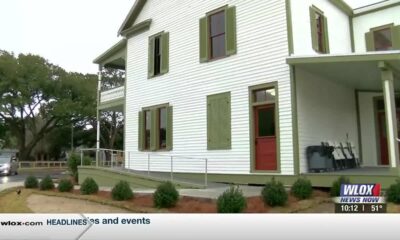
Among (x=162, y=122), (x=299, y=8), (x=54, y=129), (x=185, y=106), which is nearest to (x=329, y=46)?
(x=299, y=8)

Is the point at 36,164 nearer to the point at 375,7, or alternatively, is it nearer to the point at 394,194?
the point at 394,194

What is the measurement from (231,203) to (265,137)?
551 centimetres

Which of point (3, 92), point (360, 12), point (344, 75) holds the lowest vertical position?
point (3, 92)

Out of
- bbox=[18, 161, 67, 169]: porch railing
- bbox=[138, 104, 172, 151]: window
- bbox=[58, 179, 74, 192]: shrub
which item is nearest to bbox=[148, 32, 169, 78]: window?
bbox=[138, 104, 172, 151]: window

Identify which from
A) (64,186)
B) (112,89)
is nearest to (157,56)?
(112,89)

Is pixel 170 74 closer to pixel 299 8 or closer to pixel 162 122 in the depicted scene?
pixel 162 122

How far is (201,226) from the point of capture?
411 centimetres

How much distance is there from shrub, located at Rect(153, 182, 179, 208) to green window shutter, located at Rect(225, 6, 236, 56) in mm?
5713

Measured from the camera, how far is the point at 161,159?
1395cm

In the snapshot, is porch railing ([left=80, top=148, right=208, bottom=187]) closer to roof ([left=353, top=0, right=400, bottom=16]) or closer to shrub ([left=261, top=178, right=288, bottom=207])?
shrub ([left=261, top=178, right=288, bottom=207])

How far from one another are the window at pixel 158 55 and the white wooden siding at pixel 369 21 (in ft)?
20.9

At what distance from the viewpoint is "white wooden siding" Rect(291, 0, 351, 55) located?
36.4 ft

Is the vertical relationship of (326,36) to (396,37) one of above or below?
below

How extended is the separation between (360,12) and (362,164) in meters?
5.18
